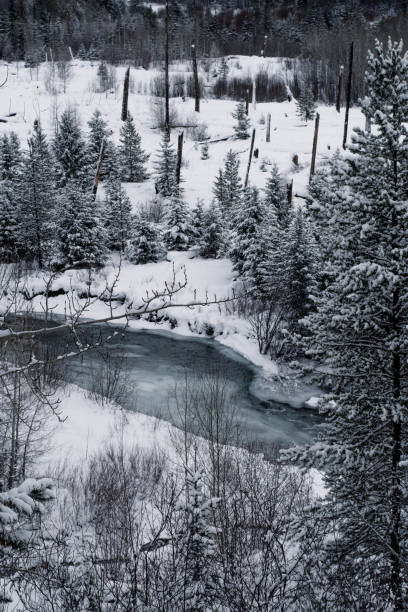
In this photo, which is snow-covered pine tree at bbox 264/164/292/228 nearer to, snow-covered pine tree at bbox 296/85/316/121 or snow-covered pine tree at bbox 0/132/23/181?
snow-covered pine tree at bbox 0/132/23/181

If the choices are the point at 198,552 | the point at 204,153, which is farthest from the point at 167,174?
the point at 198,552

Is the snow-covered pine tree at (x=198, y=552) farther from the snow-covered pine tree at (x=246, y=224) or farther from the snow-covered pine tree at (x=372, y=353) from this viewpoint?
the snow-covered pine tree at (x=246, y=224)

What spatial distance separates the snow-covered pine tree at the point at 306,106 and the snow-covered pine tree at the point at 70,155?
1055 inches

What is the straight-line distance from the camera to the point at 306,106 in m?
51.9

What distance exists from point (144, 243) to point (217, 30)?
7507cm

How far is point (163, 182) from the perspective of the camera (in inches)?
1534

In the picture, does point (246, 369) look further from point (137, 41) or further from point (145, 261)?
point (137, 41)

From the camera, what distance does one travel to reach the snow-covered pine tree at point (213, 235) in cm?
2967

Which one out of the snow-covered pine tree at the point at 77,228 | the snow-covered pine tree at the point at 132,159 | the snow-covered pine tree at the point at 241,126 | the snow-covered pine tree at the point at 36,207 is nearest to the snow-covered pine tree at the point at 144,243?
the snow-covered pine tree at the point at 77,228

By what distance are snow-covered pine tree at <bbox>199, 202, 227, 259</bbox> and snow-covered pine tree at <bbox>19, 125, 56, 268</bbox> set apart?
9.91m

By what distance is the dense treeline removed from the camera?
227 feet

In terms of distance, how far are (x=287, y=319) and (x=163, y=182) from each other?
21.0 meters

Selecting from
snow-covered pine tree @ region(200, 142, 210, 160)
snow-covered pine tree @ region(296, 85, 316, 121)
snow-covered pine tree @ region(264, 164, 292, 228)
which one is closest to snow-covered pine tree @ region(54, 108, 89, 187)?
snow-covered pine tree @ region(200, 142, 210, 160)

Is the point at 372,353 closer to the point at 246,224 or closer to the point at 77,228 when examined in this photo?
the point at 246,224
